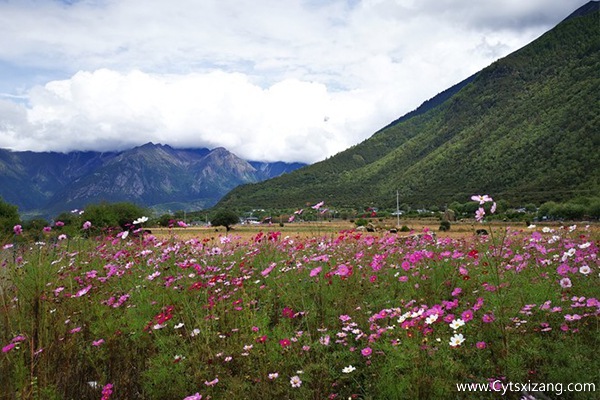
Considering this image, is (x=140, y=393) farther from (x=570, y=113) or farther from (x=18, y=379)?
(x=570, y=113)

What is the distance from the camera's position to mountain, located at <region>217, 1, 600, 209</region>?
87456mm

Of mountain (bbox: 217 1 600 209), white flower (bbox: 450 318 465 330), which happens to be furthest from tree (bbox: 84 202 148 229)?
mountain (bbox: 217 1 600 209)

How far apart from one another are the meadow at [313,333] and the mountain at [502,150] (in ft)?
246

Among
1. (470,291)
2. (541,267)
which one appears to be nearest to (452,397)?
(470,291)

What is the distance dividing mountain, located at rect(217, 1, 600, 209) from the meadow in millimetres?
74882

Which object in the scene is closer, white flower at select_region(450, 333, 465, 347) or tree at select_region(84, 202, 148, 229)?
white flower at select_region(450, 333, 465, 347)

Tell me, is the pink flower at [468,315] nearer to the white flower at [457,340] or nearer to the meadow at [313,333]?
the meadow at [313,333]

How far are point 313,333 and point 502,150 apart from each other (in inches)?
4630

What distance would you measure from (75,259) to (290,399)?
4.38 meters

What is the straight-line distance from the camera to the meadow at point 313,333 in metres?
3.14

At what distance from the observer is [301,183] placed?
17762 centimetres

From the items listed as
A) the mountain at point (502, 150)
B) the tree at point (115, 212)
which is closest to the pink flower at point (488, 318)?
the tree at point (115, 212)

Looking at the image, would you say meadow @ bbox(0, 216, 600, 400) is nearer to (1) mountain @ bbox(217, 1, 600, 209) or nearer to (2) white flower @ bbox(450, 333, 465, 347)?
(2) white flower @ bbox(450, 333, 465, 347)

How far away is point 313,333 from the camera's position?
3971mm
